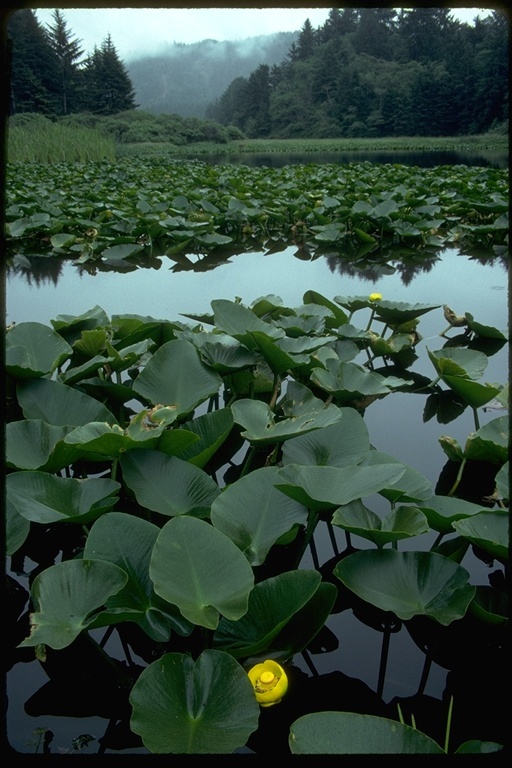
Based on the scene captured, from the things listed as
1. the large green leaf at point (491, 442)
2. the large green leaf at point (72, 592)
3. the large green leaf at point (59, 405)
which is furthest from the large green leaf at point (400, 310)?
the large green leaf at point (72, 592)

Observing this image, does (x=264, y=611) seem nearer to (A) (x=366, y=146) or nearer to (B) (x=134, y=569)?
(B) (x=134, y=569)

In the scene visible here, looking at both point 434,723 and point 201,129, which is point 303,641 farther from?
point 201,129

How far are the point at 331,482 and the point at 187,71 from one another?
233 ft

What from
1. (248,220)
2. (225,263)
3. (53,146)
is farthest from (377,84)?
(225,263)

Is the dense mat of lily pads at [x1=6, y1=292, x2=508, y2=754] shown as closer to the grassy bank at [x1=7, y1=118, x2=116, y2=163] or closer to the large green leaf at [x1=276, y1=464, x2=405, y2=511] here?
the large green leaf at [x1=276, y1=464, x2=405, y2=511]

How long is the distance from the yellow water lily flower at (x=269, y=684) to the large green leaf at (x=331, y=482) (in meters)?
0.16

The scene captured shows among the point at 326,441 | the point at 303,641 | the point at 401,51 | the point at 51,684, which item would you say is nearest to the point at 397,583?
the point at 303,641

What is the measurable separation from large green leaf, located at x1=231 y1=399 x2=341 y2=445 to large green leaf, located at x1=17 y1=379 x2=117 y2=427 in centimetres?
18

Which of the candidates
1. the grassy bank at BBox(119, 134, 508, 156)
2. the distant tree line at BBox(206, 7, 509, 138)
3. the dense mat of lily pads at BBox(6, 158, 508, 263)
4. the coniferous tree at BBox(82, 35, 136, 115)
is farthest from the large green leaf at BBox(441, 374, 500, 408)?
the coniferous tree at BBox(82, 35, 136, 115)

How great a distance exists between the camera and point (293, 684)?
577 millimetres

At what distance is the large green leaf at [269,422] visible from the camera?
2.39 feet

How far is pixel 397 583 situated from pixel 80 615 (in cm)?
28

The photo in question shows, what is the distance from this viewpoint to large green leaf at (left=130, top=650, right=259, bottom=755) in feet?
1.42

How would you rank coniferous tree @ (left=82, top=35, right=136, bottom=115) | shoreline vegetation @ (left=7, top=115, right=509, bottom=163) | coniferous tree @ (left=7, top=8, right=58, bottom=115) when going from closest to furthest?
shoreline vegetation @ (left=7, top=115, right=509, bottom=163) < coniferous tree @ (left=7, top=8, right=58, bottom=115) < coniferous tree @ (left=82, top=35, right=136, bottom=115)
